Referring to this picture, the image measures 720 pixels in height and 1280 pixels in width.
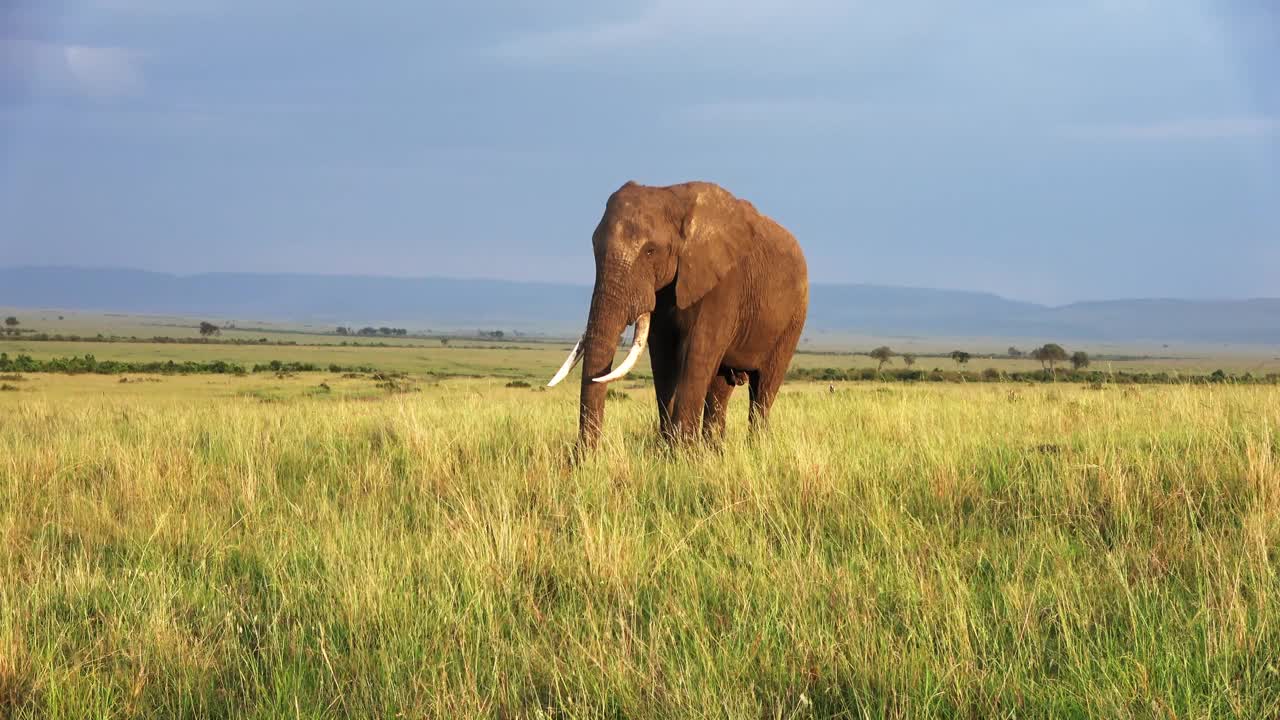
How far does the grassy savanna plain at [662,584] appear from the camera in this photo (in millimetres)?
3502

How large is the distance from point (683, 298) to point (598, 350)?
0.85 metres

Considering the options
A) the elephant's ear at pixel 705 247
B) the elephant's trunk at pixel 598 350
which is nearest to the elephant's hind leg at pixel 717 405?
the elephant's ear at pixel 705 247

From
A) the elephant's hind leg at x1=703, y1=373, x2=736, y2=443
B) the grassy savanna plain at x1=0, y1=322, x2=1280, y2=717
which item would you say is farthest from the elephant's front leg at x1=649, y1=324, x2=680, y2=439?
the grassy savanna plain at x1=0, y1=322, x2=1280, y2=717

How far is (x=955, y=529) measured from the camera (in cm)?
587

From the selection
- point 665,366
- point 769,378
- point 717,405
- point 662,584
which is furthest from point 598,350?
point 662,584

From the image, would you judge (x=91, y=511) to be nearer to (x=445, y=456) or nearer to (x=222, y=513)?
(x=222, y=513)

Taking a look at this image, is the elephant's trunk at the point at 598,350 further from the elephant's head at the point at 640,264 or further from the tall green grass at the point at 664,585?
the tall green grass at the point at 664,585

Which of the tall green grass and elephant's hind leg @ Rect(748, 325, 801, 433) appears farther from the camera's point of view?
elephant's hind leg @ Rect(748, 325, 801, 433)

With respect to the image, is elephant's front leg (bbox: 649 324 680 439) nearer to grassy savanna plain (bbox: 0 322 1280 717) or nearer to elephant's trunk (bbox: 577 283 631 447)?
elephant's trunk (bbox: 577 283 631 447)

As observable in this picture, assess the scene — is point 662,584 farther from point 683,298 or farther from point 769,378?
point 769,378

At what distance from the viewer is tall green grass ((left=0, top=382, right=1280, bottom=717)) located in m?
3.50

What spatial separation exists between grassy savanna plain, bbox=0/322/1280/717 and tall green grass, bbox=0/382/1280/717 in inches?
0.8

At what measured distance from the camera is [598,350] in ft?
28.6

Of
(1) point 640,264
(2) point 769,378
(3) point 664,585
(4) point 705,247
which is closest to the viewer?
(3) point 664,585
